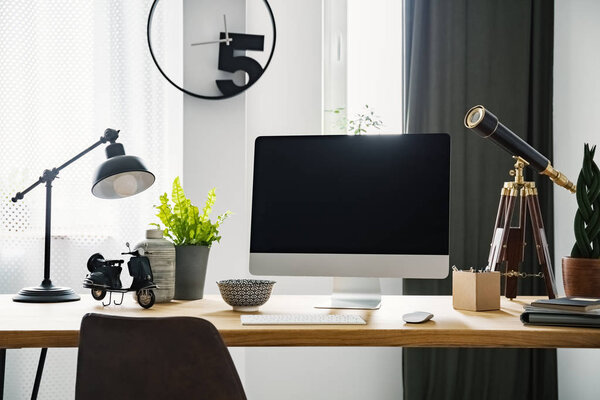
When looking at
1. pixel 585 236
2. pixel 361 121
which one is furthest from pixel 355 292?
pixel 361 121

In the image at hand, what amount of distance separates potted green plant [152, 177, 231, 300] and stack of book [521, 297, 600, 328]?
93 cm

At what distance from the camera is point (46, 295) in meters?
1.93

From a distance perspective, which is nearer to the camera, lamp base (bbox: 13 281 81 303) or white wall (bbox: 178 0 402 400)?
lamp base (bbox: 13 281 81 303)

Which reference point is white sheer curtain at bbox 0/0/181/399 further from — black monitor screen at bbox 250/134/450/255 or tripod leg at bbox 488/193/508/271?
tripod leg at bbox 488/193/508/271

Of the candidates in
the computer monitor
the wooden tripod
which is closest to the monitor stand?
the computer monitor

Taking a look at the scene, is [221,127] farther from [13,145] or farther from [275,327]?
[275,327]

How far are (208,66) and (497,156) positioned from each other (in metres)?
1.32

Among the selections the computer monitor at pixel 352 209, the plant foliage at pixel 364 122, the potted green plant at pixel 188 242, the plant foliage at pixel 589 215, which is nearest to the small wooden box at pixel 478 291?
the computer monitor at pixel 352 209

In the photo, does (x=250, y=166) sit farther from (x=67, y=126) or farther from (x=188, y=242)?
(x=188, y=242)

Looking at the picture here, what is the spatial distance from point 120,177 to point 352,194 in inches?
27.7

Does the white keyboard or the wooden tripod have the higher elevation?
the wooden tripod

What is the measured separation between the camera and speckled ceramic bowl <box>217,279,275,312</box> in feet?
5.70

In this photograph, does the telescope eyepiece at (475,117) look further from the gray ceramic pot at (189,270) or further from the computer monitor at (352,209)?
the gray ceramic pot at (189,270)

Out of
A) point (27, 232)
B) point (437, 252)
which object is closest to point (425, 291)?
point (437, 252)
